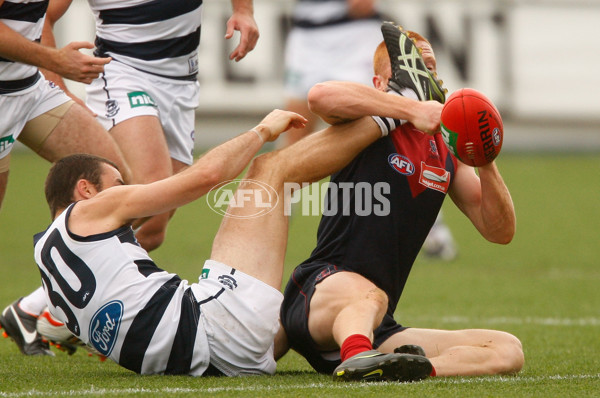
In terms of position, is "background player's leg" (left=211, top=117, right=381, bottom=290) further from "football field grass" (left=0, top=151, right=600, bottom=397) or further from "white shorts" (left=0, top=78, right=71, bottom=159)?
"white shorts" (left=0, top=78, right=71, bottom=159)

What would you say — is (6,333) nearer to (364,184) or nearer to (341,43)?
(364,184)

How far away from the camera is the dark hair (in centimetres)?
399

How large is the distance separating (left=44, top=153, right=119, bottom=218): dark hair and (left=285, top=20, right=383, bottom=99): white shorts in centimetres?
575

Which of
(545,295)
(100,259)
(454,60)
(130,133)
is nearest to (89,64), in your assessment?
(130,133)

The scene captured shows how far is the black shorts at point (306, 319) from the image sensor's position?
414 centimetres

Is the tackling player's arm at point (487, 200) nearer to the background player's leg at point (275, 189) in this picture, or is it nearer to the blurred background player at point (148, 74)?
the background player's leg at point (275, 189)

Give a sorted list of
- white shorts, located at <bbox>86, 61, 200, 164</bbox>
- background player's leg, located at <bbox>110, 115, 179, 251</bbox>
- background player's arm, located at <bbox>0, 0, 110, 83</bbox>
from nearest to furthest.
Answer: background player's arm, located at <bbox>0, 0, 110, 83</bbox> < background player's leg, located at <bbox>110, 115, 179, 251</bbox> < white shorts, located at <bbox>86, 61, 200, 164</bbox>

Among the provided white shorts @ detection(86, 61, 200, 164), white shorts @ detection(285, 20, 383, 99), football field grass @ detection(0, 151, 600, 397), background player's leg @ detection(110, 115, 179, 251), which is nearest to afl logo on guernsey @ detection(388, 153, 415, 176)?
football field grass @ detection(0, 151, 600, 397)

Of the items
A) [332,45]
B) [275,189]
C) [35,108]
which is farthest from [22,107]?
[332,45]

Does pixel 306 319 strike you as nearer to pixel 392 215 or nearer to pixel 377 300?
pixel 377 300

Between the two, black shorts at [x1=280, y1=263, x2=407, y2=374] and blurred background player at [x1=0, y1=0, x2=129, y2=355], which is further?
blurred background player at [x1=0, y1=0, x2=129, y2=355]

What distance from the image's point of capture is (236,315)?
388cm

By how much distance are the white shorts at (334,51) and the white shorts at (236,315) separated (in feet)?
19.3

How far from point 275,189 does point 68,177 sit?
86cm
